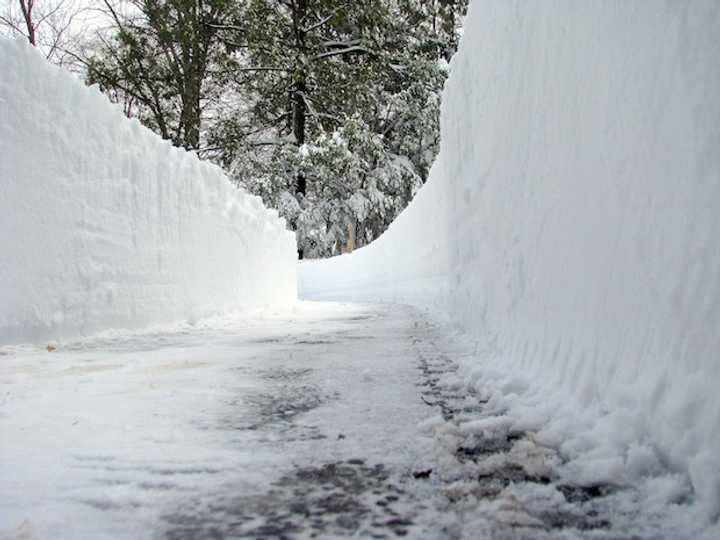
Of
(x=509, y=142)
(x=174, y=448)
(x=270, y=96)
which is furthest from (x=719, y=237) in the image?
(x=270, y=96)

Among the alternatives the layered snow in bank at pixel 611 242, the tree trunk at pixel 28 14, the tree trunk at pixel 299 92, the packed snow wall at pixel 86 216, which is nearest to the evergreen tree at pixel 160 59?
the tree trunk at pixel 299 92

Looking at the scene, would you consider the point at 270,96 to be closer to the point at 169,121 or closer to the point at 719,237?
the point at 169,121

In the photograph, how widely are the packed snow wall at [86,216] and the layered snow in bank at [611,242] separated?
2596 mm

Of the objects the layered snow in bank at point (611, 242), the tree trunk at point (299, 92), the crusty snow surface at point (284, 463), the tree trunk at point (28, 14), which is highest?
the tree trunk at point (299, 92)

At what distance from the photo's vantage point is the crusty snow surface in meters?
1.01

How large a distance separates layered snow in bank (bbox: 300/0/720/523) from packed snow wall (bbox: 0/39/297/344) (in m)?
2.60

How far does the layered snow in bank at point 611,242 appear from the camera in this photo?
110 centimetres

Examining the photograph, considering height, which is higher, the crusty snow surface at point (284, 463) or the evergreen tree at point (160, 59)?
the evergreen tree at point (160, 59)

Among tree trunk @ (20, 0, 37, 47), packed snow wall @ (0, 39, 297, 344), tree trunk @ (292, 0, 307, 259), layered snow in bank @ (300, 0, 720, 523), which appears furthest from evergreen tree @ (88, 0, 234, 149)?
layered snow in bank @ (300, 0, 720, 523)

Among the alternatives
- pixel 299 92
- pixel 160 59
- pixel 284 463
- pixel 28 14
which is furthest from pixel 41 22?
pixel 284 463

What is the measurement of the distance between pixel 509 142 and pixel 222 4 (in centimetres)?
1363

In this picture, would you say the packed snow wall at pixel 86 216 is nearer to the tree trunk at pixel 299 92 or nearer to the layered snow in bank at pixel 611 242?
the layered snow in bank at pixel 611 242

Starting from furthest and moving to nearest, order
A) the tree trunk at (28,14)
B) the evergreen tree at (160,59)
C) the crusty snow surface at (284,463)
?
the evergreen tree at (160,59) < the tree trunk at (28,14) < the crusty snow surface at (284,463)

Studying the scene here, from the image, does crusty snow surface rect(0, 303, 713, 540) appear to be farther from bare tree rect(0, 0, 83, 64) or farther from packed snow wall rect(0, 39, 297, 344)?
bare tree rect(0, 0, 83, 64)
